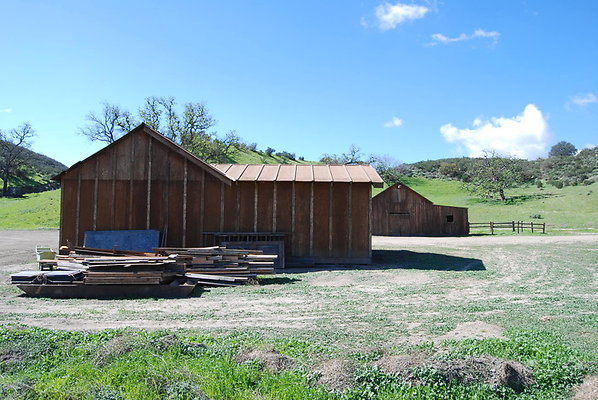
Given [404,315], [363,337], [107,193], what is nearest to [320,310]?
[404,315]

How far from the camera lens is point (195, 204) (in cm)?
1906

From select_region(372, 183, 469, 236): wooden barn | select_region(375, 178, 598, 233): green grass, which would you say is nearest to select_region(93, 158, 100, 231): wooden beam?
select_region(372, 183, 469, 236): wooden barn

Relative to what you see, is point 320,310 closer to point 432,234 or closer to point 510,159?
point 432,234

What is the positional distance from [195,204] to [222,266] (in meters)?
5.28

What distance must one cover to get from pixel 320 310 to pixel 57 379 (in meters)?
5.76

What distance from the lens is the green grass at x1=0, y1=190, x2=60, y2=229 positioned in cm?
4225

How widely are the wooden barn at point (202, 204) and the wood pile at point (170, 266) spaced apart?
Answer: 346 centimetres

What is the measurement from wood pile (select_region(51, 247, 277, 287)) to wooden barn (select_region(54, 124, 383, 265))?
3460 mm

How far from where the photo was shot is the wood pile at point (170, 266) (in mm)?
12500

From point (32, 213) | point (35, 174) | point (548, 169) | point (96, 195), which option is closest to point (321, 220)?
point (96, 195)

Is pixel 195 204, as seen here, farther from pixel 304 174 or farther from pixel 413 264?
pixel 413 264

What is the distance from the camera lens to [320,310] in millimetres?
10164

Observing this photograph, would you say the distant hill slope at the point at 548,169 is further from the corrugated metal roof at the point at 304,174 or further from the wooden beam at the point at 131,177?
the wooden beam at the point at 131,177

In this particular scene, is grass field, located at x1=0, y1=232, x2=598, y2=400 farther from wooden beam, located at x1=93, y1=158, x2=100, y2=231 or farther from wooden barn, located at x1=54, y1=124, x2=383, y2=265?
wooden beam, located at x1=93, y1=158, x2=100, y2=231
